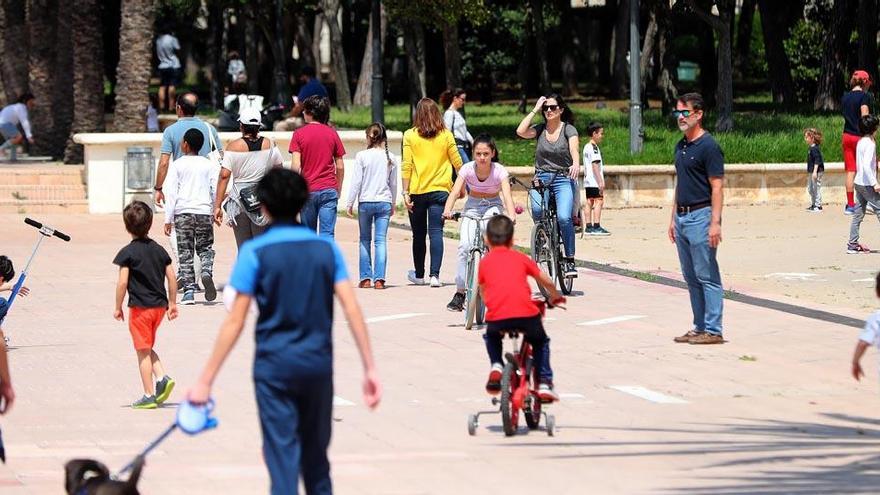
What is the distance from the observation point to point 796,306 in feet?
47.7

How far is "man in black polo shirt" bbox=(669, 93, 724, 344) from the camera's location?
12508 mm

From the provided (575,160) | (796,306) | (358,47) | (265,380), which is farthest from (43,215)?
(358,47)

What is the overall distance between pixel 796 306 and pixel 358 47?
44231 mm

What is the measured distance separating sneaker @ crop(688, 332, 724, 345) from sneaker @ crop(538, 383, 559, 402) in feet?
11.2

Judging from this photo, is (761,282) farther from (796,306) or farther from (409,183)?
(409,183)

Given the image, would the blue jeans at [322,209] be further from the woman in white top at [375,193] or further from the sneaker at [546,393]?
the sneaker at [546,393]

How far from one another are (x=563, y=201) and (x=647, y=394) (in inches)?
193

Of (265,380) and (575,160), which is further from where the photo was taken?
(575,160)

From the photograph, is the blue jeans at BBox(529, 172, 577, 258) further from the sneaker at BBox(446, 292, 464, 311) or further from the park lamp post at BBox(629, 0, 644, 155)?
the park lamp post at BBox(629, 0, 644, 155)

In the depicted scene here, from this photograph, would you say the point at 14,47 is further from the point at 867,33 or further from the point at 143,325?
the point at 143,325

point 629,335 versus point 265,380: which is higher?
point 265,380

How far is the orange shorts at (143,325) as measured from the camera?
10266 millimetres

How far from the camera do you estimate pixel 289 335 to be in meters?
6.32

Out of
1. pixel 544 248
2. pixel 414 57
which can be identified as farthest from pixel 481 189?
pixel 414 57
